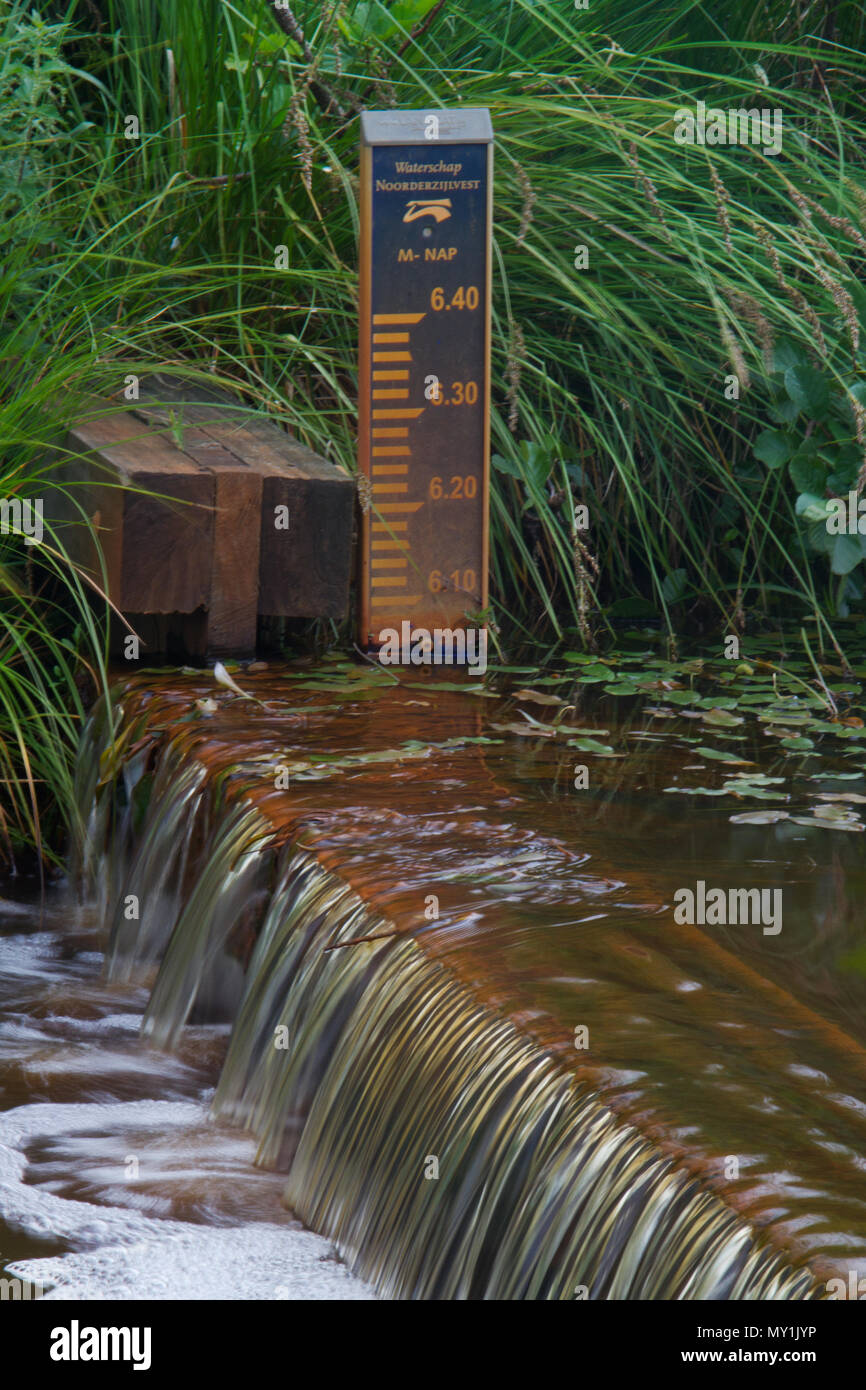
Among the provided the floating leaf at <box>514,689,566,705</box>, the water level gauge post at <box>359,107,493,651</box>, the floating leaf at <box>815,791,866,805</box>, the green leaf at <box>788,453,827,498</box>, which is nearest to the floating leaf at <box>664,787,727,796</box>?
the floating leaf at <box>815,791,866,805</box>

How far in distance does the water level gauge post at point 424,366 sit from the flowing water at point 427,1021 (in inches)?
13.6

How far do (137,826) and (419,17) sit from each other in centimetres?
269

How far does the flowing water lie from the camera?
154 centimetres

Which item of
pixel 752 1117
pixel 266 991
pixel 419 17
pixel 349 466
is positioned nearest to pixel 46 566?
pixel 349 466

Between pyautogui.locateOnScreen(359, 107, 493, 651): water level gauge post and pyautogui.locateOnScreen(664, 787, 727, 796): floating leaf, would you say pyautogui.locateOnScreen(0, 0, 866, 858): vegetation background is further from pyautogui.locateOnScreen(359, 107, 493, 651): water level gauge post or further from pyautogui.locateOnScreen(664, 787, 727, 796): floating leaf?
pyautogui.locateOnScreen(664, 787, 727, 796): floating leaf

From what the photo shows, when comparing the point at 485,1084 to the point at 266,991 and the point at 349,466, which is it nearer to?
the point at 266,991

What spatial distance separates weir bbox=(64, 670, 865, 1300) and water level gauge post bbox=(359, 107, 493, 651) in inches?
20.2

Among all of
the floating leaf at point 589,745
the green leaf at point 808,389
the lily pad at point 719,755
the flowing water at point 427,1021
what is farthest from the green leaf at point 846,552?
the floating leaf at point 589,745

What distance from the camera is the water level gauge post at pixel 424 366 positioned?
11.3ft

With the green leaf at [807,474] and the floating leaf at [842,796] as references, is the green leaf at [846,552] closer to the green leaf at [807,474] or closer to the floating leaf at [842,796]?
the green leaf at [807,474]

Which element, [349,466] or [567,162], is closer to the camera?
[349,466]

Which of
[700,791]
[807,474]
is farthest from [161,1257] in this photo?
[807,474]
